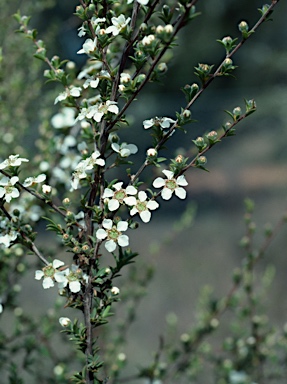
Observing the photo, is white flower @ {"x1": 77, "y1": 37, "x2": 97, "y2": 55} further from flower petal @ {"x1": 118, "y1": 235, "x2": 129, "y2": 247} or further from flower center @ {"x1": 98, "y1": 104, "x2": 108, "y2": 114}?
flower petal @ {"x1": 118, "y1": 235, "x2": 129, "y2": 247}

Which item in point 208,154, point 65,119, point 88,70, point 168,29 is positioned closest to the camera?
point 168,29

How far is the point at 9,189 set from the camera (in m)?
0.60

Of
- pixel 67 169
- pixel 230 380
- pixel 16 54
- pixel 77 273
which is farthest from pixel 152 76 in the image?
pixel 16 54

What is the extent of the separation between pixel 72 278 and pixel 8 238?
9cm

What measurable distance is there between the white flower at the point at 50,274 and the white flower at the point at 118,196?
0.09m

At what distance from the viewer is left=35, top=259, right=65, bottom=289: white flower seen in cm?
60

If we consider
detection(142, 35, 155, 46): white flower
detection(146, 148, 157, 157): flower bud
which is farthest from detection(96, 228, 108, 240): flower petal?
detection(142, 35, 155, 46): white flower

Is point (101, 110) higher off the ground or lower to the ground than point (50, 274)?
higher

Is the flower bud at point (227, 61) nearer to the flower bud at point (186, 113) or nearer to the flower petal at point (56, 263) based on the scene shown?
the flower bud at point (186, 113)

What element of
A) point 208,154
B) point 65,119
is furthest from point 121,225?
point 208,154

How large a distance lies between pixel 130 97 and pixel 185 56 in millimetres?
6204

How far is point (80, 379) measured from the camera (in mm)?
595

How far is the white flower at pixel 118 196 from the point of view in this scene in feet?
1.88

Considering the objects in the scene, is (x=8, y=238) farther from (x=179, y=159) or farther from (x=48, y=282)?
(x=179, y=159)
